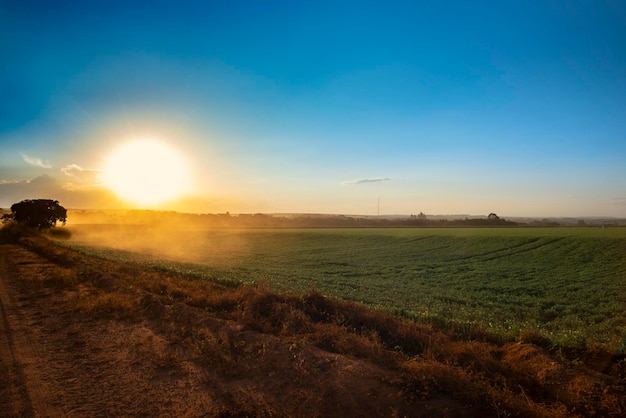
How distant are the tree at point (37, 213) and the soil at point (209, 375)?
61000mm

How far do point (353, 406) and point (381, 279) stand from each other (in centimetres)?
1845

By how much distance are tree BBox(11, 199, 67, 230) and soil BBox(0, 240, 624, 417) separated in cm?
6100

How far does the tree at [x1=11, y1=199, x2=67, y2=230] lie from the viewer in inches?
2295

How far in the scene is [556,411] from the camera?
543 cm

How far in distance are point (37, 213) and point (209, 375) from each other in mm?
68904

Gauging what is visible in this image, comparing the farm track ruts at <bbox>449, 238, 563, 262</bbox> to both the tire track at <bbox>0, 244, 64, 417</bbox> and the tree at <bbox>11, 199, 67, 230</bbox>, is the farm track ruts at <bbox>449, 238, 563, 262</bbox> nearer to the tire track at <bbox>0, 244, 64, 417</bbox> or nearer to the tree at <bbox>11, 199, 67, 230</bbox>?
the tire track at <bbox>0, 244, 64, 417</bbox>

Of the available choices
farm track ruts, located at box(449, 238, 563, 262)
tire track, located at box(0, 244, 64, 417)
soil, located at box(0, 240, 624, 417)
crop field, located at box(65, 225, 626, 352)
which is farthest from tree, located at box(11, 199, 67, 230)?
farm track ruts, located at box(449, 238, 563, 262)

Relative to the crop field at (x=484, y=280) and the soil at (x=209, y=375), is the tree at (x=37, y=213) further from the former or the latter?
the soil at (x=209, y=375)

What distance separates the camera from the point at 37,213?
59.3 m

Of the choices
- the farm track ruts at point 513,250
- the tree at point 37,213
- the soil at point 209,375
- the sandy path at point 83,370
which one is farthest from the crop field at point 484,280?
the tree at point 37,213

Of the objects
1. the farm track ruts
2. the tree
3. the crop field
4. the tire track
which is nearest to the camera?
the tire track

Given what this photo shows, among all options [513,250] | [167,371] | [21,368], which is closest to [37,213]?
[21,368]

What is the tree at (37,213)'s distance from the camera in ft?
191

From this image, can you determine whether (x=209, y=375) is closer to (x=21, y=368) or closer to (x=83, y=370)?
(x=83, y=370)
